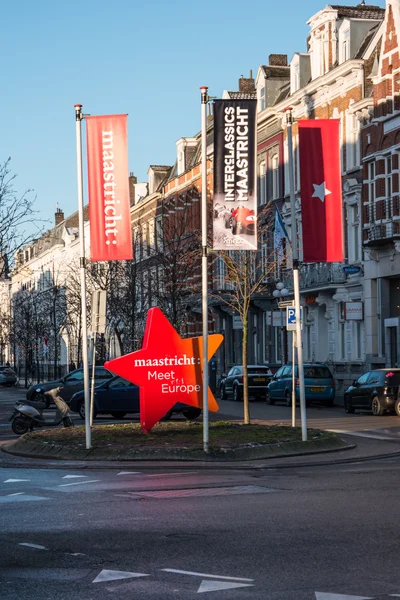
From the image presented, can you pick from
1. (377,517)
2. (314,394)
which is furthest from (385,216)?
(377,517)

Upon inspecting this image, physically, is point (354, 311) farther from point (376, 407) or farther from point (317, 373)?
point (376, 407)

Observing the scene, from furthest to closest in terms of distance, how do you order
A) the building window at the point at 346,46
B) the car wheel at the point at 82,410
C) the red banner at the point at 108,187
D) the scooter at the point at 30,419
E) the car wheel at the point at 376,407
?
the building window at the point at 346,46 < the car wheel at the point at 376,407 < the car wheel at the point at 82,410 < the scooter at the point at 30,419 < the red banner at the point at 108,187

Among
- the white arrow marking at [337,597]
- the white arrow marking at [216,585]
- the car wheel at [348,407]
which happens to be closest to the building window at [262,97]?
the car wheel at [348,407]

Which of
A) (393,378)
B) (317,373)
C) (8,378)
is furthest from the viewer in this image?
(8,378)

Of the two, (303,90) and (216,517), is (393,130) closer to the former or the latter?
(303,90)

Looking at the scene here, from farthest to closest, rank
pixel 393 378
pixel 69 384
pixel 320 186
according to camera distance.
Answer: pixel 69 384 < pixel 393 378 < pixel 320 186

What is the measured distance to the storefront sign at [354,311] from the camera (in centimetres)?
4609

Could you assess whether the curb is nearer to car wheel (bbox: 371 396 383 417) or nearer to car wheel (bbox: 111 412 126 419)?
car wheel (bbox: 111 412 126 419)

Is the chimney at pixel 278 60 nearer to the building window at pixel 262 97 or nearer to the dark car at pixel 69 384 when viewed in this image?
the building window at pixel 262 97

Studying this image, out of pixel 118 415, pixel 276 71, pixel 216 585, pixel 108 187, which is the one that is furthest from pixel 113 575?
pixel 276 71

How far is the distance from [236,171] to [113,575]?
41.9 ft

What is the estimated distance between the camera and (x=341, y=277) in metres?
48.9

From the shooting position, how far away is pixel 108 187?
2034 centimetres

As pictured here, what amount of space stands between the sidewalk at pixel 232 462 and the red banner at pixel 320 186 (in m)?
3.64
